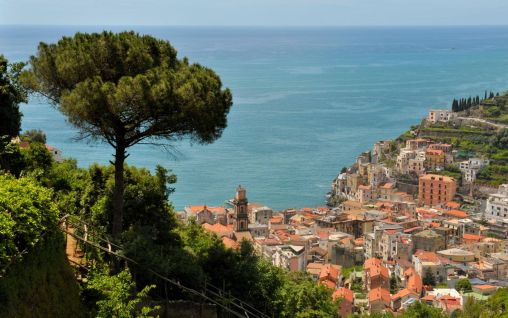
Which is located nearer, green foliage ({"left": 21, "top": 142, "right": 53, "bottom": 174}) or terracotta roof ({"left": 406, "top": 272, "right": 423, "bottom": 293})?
green foliage ({"left": 21, "top": 142, "right": 53, "bottom": 174})

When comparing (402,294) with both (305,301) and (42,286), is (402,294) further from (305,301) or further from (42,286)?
(42,286)

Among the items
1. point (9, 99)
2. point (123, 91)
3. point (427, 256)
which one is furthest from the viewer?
point (427, 256)

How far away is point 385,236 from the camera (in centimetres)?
2795

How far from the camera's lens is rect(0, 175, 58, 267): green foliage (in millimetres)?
3885

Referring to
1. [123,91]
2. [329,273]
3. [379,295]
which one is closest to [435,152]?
[329,273]

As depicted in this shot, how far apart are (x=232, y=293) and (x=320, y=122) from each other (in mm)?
48996

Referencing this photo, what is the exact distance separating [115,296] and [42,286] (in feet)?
1.78

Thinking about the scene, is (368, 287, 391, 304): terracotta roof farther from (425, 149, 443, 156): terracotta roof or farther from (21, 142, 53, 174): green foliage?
(425, 149, 443, 156): terracotta roof

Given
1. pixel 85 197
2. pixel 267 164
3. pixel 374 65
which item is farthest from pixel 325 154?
pixel 374 65

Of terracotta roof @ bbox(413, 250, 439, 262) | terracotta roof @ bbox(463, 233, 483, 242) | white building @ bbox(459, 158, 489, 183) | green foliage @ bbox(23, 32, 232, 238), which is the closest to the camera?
green foliage @ bbox(23, 32, 232, 238)

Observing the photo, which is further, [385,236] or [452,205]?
[452,205]

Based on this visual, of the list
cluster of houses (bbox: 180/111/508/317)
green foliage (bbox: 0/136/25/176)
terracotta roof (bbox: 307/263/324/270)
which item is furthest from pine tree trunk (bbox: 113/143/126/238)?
terracotta roof (bbox: 307/263/324/270)

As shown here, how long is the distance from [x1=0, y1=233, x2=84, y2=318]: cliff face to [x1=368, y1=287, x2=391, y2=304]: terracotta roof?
1704cm

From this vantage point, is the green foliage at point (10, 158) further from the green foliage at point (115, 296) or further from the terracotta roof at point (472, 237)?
the terracotta roof at point (472, 237)
